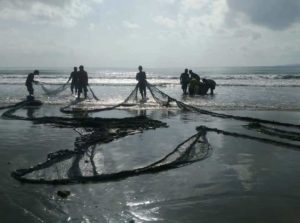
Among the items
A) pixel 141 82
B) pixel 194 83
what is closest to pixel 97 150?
pixel 141 82

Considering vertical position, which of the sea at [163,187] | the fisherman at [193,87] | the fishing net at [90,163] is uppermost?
the fisherman at [193,87]

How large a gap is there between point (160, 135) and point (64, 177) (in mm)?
4920

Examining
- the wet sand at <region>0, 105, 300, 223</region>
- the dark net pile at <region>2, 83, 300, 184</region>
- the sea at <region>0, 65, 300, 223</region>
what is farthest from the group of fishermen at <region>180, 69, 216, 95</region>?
the wet sand at <region>0, 105, 300, 223</region>

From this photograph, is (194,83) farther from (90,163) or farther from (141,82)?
(90,163)

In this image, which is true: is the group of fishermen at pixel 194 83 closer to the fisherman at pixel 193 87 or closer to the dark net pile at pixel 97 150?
the fisherman at pixel 193 87

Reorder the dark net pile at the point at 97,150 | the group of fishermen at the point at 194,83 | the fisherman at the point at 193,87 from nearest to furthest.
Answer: the dark net pile at the point at 97,150
the fisherman at the point at 193,87
the group of fishermen at the point at 194,83

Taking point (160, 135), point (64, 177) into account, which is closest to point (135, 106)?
point (160, 135)

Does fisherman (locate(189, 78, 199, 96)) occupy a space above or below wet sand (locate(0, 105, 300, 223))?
above

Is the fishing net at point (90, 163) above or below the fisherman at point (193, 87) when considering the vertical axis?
below

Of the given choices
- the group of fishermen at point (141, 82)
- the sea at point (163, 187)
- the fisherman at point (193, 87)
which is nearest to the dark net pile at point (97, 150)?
the sea at point (163, 187)

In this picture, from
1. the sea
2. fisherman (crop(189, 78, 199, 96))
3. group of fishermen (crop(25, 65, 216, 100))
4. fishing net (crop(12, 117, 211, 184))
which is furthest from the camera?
fisherman (crop(189, 78, 199, 96))

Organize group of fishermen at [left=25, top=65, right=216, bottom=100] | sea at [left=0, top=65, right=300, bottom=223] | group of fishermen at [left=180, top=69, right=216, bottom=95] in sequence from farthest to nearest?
group of fishermen at [left=180, top=69, right=216, bottom=95] → group of fishermen at [left=25, top=65, right=216, bottom=100] → sea at [left=0, top=65, right=300, bottom=223]

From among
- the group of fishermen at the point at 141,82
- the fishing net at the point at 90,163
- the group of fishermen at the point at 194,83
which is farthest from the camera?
the group of fishermen at the point at 194,83

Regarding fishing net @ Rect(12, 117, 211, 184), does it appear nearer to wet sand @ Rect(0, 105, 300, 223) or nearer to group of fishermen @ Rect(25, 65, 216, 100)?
wet sand @ Rect(0, 105, 300, 223)
